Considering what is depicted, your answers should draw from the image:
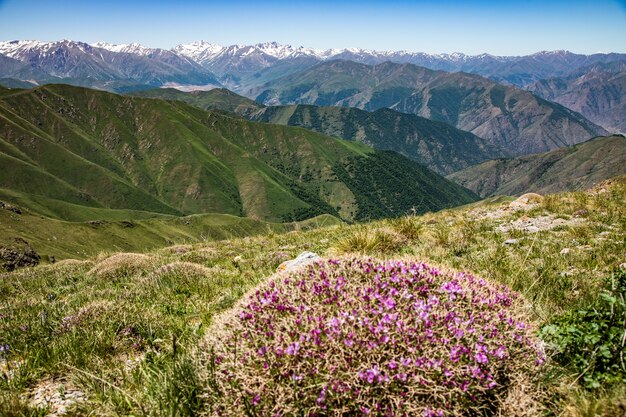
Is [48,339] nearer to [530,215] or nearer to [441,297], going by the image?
[441,297]

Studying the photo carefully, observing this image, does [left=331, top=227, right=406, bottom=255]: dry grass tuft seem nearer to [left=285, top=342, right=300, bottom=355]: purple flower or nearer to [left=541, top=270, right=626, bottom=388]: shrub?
[left=541, top=270, right=626, bottom=388]: shrub

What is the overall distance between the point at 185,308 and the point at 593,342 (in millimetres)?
6605

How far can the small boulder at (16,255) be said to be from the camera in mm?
90344

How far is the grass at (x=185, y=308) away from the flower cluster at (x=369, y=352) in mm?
465

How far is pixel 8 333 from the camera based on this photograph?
228 inches

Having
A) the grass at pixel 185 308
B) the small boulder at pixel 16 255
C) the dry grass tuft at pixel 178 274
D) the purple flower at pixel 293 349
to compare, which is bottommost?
the small boulder at pixel 16 255

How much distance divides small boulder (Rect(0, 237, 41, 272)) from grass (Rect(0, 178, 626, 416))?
84029 millimetres

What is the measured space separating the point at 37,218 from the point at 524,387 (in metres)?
209

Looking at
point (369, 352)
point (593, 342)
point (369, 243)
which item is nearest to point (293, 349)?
point (369, 352)

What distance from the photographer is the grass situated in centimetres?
388

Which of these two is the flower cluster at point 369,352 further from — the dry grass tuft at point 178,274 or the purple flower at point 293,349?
the dry grass tuft at point 178,274

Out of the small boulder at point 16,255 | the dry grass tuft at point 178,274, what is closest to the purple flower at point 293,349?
the dry grass tuft at point 178,274

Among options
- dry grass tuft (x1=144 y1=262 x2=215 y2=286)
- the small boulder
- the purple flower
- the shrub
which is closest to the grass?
dry grass tuft (x1=144 y1=262 x2=215 y2=286)

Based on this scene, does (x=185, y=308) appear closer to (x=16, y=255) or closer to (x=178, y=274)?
(x=178, y=274)
